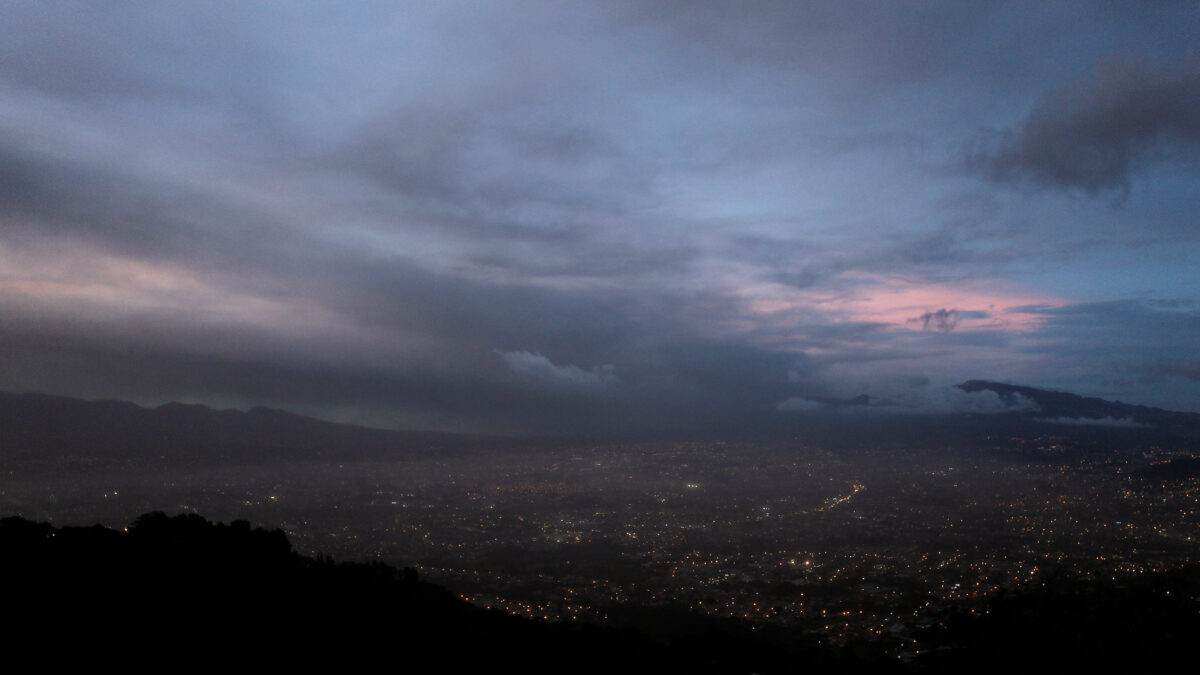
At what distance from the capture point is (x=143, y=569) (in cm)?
3425

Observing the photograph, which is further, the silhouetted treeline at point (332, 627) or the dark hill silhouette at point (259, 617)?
the silhouetted treeline at point (332, 627)

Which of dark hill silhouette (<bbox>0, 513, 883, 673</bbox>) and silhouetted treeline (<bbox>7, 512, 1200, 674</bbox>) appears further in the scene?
silhouetted treeline (<bbox>7, 512, 1200, 674</bbox>)

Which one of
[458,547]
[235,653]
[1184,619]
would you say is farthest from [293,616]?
[458,547]

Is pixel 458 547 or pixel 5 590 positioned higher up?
pixel 5 590

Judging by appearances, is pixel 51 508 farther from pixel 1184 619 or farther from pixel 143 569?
pixel 1184 619

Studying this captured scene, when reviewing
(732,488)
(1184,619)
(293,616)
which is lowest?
(732,488)

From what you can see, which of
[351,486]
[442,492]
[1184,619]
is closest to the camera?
[1184,619]

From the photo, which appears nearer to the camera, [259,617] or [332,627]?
[259,617]

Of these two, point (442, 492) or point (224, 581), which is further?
point (442, 492)

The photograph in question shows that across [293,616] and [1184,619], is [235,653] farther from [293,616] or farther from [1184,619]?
[1184,619]

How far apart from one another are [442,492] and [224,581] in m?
156


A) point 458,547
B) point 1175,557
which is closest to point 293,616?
point 458,547

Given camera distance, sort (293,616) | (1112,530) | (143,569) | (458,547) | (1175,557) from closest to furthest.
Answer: (293,616) < (143,569) < (1175,557) < (458,547) < (1112,530)

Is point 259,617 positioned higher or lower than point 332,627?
higher
